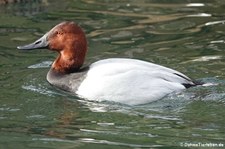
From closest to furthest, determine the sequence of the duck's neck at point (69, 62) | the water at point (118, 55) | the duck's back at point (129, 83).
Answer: the water at point (118, 55)
the duck's back at point (129, 83)
the duck's neck at point (69, 62)

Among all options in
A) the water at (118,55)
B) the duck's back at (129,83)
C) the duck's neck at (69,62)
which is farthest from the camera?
the duck's neck at (69,62)

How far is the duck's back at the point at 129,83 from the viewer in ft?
27.4

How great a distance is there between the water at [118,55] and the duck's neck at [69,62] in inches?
12.5

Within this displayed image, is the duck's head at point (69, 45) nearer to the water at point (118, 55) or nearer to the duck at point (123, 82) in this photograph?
the duck at point (123, 82)

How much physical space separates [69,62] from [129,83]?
1117 millimetres

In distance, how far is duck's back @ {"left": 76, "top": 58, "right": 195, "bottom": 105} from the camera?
8.36 meters

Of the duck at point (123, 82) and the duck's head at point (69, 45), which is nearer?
the duck at point (123, 82)

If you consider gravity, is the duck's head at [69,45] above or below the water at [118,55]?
above

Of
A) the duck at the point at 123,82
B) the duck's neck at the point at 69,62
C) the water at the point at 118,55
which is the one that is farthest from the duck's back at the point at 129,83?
the duck's neck at the point at 69,62

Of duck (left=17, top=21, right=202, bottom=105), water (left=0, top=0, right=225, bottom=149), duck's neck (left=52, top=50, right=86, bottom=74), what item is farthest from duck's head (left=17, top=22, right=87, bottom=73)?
water (left=0, top=0, right=225, bottom=149)

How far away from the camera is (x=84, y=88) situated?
8539mm

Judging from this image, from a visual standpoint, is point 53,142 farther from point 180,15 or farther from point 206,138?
Answer: point 180,15

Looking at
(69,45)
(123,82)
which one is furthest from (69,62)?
(123,82)

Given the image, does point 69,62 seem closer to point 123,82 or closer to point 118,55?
point 123,82
